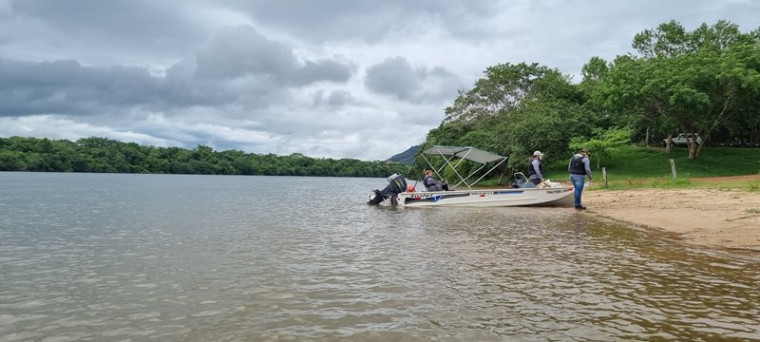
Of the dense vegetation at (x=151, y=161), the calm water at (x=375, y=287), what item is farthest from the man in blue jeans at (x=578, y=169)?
the dense vegetation at (x=151, y=161)

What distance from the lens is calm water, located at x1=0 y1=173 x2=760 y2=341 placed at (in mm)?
5672

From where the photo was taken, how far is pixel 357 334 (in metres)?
5.55

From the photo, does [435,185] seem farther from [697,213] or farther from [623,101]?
[623,101]

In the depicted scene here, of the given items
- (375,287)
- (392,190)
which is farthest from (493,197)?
(375,287)

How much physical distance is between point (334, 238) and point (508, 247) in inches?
194

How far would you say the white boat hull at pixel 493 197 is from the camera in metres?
23.8

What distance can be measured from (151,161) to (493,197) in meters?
145

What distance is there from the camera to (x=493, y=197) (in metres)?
24.7

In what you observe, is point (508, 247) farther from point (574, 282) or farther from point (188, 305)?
point (188, 305)

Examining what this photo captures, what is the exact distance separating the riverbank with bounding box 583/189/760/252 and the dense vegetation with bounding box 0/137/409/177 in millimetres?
114845

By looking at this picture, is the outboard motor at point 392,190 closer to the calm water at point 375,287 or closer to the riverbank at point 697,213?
the riverbank at point 697,213

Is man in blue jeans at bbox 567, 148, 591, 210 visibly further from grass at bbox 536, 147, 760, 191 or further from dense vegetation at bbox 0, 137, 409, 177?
dense vegetation at bbox 0, 137, 409, 177

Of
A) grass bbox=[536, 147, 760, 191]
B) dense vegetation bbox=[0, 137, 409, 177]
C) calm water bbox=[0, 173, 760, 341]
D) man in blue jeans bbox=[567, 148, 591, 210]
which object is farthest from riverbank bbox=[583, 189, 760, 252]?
dense vegetation bbox=[0, 137, 409, 177]

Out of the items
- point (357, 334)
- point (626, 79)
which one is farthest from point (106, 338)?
point (626, 79)
